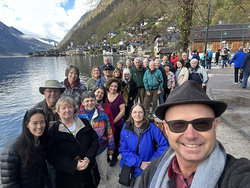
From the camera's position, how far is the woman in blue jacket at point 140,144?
2.27 metres

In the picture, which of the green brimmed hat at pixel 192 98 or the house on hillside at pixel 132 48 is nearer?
the green brimmed hat at pixel 192 98

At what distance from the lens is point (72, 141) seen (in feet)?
6.91

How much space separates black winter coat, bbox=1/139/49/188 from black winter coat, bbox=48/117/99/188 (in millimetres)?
160

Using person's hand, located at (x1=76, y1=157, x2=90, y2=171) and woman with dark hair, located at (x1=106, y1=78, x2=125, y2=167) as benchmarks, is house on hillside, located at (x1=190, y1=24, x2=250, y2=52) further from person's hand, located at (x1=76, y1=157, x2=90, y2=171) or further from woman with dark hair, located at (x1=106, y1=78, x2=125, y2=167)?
person's hand, located at (x1=76, y1=157, x2=90, y2=171)

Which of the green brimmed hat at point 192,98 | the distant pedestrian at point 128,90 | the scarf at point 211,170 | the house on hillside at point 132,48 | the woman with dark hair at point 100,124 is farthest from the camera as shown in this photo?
the house on hillside at point 132,48

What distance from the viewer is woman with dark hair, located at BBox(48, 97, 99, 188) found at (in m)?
2.07

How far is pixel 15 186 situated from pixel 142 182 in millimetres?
1525

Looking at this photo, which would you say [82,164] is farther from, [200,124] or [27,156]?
[200,124]

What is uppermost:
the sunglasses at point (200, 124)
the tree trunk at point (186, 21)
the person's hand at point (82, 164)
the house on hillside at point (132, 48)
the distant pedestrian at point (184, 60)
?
the house on hillside at point (132, 48)

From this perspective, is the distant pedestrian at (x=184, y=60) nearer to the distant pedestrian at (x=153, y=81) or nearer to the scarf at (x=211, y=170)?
the distant pedestrian at (x=153, y=81)

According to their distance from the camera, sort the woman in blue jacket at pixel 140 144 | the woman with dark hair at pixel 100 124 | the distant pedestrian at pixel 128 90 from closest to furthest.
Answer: the woman in blue jacket at pixel 140 144, the woman with dark hair at pixel 100 124, the distant pedestrian at pixel 128 90

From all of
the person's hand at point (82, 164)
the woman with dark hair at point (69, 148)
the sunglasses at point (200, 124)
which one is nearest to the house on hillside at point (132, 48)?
the woman with dark hair at point (69, 148)

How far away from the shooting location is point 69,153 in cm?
213

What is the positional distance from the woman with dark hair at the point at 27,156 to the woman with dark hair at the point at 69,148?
0.49ft
